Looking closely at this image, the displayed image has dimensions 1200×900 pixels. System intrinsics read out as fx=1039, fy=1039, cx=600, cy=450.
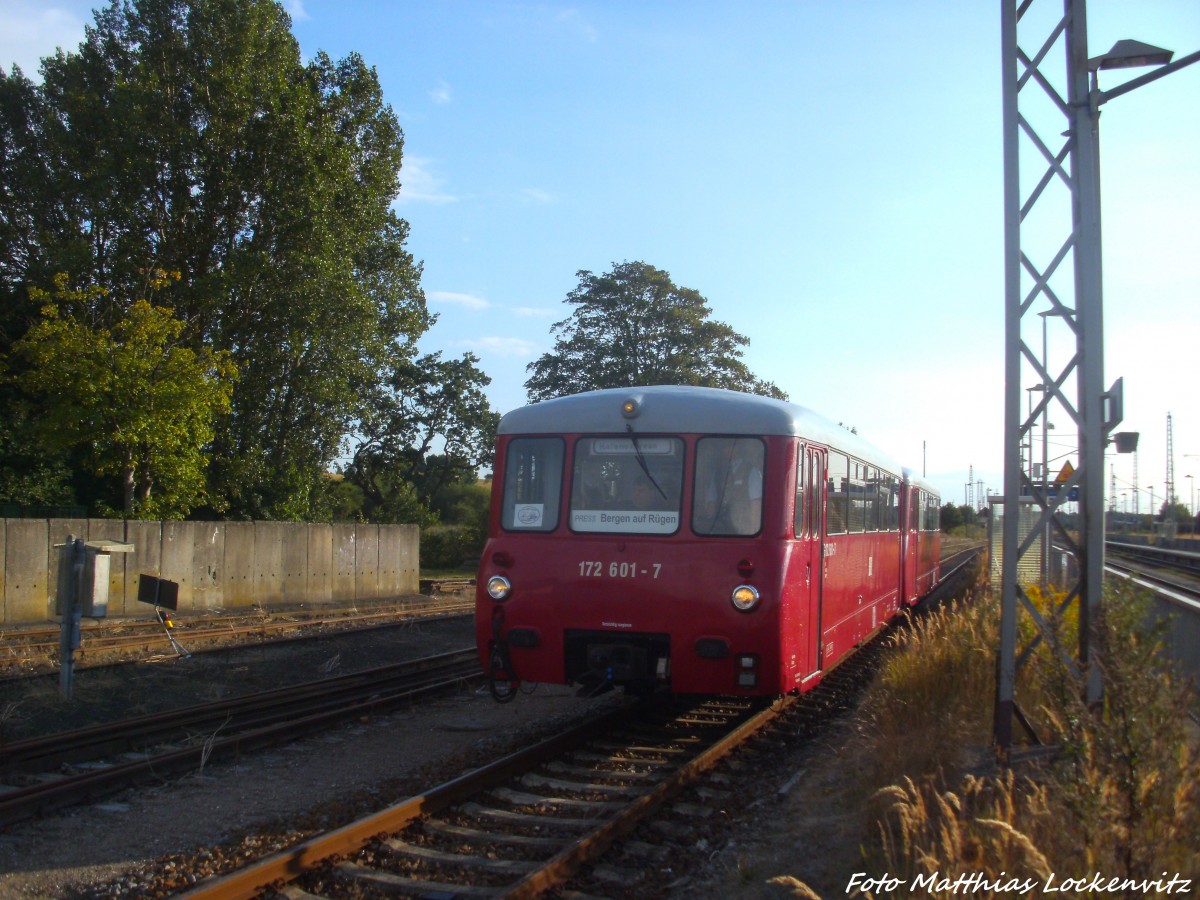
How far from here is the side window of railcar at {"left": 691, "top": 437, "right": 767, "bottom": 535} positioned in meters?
7.84

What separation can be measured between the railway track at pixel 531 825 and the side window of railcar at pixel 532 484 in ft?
5.60

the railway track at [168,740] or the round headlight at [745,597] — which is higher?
the round headlight at [745,597]

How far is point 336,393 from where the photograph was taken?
1126 inches

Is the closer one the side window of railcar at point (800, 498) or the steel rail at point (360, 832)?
the steel rail at point (360, 832)

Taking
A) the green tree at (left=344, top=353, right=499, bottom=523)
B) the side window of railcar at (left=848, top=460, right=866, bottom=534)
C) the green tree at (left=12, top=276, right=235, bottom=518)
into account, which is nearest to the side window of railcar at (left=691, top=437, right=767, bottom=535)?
the side window of railcar at (left=848, top=460, right=866, bottom=534)

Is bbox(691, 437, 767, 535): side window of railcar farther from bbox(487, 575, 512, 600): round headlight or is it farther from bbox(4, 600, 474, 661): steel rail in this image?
bbox(4, 600, 474, 661): steel rail

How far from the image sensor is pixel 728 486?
793 cm

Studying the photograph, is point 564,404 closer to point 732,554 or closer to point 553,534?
point 553,534

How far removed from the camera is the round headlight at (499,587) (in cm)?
818

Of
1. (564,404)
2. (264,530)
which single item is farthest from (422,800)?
(264,530)

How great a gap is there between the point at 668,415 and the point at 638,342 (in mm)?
34221

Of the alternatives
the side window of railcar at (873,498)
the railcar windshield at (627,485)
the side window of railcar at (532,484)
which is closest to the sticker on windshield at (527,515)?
the side window of railcar at (532,484)

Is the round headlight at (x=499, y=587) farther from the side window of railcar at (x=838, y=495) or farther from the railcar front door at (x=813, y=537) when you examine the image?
the side window of railcar at (x=838, y=495)

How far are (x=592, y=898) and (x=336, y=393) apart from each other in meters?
24.9
